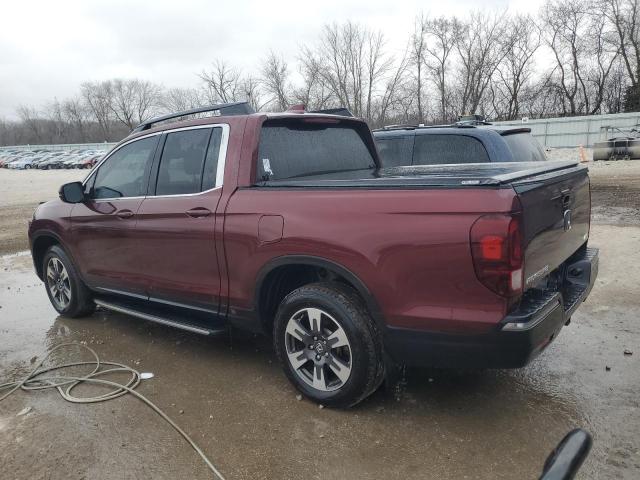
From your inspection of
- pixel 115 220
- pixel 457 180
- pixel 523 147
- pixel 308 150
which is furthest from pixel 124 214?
pixel 523 147

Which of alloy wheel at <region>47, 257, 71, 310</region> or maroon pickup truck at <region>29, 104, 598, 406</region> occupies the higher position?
maroon pickup truck at <region>29, 104, 598, 406</region>

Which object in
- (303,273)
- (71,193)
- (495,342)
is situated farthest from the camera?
(71,193)

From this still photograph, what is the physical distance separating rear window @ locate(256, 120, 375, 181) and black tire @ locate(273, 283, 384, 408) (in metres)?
0.96

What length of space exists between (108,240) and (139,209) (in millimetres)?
606

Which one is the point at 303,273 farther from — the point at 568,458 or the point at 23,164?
the point at 23,164

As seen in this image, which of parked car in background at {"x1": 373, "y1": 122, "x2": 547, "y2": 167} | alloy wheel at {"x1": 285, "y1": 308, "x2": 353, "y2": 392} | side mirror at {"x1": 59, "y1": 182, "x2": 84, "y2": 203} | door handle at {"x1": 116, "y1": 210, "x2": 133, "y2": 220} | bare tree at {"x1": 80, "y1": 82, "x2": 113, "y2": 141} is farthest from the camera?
bare tree at {"x1": 80, "y1": 82, "x2": 113, "y2": 141}

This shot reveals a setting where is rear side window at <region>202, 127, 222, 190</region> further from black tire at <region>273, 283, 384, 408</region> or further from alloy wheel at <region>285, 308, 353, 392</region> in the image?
alloy wheel at <region>285, 308, 353, 392</region>

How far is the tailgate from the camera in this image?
2721mm

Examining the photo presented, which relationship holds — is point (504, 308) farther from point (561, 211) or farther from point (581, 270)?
point (581, 270)

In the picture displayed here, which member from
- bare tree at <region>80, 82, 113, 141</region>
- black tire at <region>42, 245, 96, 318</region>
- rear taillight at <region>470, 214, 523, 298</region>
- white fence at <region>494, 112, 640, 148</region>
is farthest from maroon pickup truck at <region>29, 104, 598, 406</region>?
bare tree at <region>80, 82, 113, 141</region>

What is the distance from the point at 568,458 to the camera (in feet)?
4.12

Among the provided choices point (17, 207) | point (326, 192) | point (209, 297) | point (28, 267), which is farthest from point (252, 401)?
point (17, 207)

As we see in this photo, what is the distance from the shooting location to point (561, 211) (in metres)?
3.15

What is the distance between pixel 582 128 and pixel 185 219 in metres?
34.6
